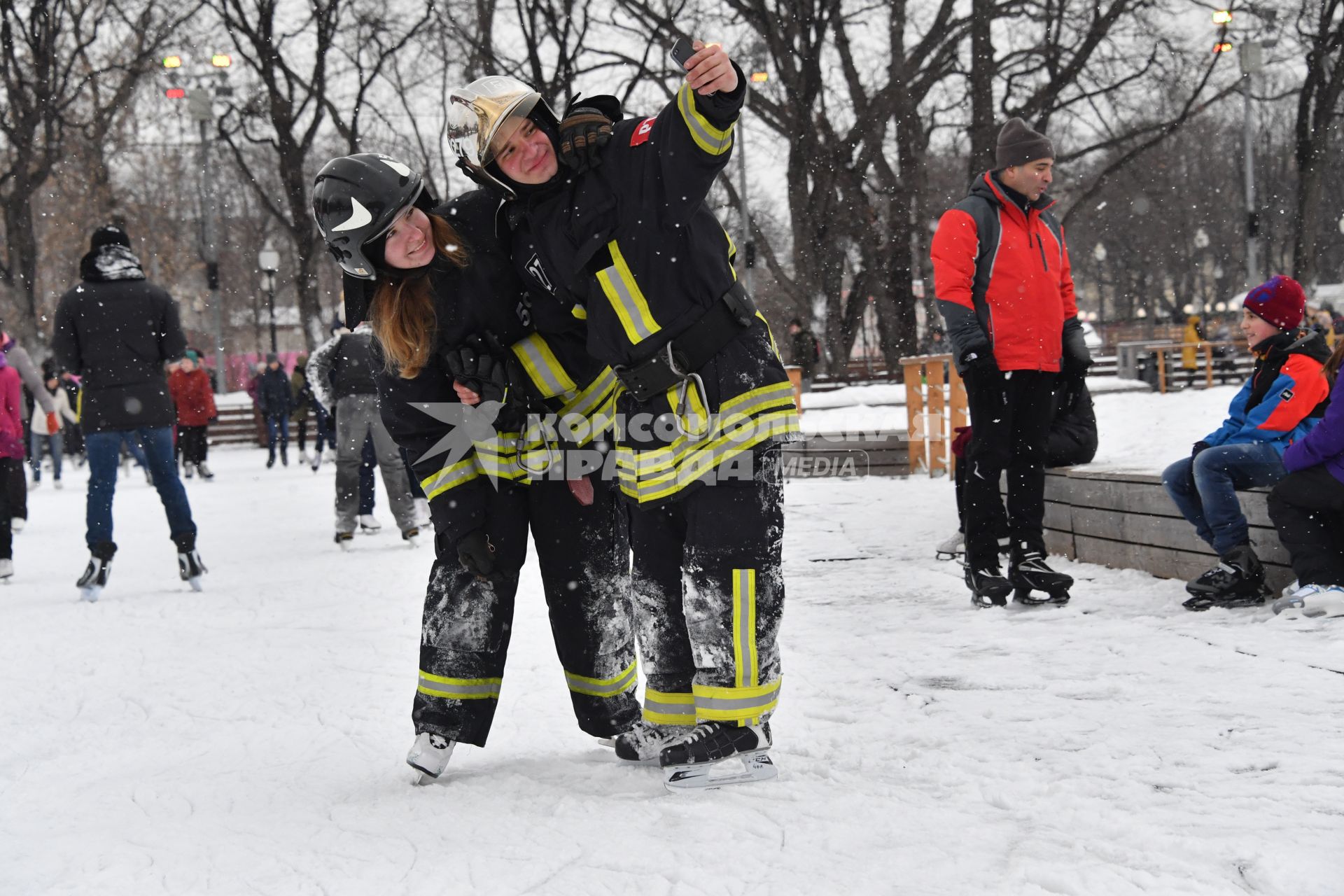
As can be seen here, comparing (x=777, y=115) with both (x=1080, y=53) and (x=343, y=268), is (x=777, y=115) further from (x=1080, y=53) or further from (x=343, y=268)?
(x=343, y=268)

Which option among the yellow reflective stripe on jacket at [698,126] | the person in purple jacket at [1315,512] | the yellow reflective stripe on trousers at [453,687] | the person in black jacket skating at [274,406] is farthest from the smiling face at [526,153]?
the person in black jacket skating at [274,406]

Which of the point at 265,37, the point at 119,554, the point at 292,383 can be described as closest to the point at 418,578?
the point at 119,554

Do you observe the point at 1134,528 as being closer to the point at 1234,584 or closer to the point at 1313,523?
the point at 1234,584

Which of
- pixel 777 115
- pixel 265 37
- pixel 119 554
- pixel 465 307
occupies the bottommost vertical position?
pixel 119 554

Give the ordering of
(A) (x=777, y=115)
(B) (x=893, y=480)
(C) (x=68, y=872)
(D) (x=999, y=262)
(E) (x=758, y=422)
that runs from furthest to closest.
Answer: (A) (x=777, y=115) < (B) (x=893, y=480) < (D) (x=999, y=262) < (E) (x=758, y=422) < (C) (x=68, y=872)

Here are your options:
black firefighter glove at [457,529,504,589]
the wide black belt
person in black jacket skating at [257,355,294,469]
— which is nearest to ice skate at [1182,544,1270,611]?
the wide black belt

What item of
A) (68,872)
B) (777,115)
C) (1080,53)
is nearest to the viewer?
(68,872)

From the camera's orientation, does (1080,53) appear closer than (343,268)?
No

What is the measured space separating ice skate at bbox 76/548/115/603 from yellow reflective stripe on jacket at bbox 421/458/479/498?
13.8 ft

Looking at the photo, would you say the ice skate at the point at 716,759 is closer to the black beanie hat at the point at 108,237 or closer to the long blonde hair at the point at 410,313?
the long blonde hair at the point at 410,313

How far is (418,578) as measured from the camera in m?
6.77

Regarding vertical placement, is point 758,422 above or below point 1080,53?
below

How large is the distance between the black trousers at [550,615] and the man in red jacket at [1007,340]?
2183 millimetres

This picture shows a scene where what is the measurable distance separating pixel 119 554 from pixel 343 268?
247 inches
